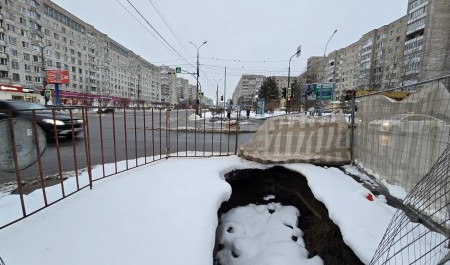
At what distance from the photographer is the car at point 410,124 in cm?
302

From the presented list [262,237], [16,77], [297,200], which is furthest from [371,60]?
[16,77]

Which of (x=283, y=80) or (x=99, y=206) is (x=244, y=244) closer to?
(x=99, y=206)

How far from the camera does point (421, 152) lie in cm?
321

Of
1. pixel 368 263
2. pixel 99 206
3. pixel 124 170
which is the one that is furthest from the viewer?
pixel 124 170

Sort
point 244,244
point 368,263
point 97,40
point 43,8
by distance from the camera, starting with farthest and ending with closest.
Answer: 1. point 97,40
2. point 43,8
3. point 244,244
4. point 368,263

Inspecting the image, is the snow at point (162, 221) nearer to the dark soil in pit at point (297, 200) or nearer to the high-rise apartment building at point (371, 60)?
the dark soil in pit at point (297, 200)

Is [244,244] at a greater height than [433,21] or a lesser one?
lesser

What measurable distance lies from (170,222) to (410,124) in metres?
3.81

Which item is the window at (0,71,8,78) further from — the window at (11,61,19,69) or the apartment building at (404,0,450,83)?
the apartment building at (404,0,450,83)

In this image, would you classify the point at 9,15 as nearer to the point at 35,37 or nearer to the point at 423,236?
the point at 35,37

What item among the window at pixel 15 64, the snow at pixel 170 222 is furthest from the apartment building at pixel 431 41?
the window at pixel 15 64

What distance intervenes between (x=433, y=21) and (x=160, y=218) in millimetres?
50532

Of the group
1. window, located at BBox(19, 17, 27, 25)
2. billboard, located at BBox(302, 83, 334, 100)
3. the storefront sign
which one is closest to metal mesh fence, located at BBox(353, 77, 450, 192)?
billboard, located at BBox(302, 83, 334, 100)

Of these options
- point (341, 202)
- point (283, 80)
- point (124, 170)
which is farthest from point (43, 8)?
point (283, 80)
